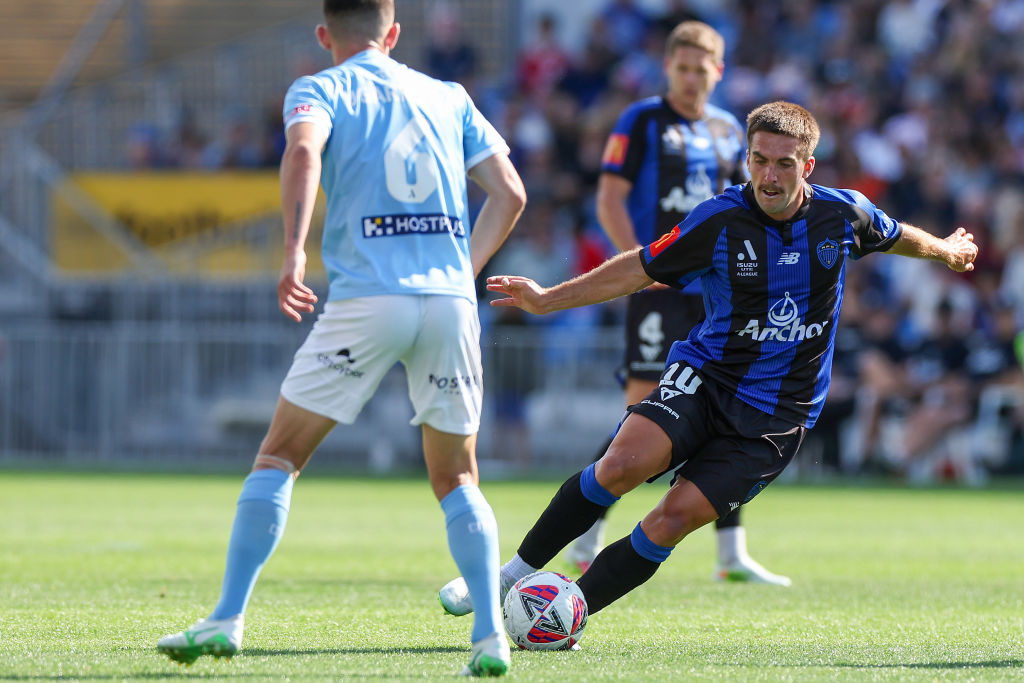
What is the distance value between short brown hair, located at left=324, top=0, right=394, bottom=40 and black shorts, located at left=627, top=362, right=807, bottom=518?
1.79 meters

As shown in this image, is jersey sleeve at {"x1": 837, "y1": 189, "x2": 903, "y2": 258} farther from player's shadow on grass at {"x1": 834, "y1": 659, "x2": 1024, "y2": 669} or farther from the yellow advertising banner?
the yellow advertising banner

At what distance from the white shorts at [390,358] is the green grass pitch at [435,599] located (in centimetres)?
88

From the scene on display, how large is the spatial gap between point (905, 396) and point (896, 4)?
7018mm

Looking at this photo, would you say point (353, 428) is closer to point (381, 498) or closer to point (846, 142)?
point (381, 498)

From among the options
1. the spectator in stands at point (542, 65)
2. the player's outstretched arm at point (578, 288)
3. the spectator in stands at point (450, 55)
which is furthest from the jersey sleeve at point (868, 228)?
the spectator in stands at point (450, 55)

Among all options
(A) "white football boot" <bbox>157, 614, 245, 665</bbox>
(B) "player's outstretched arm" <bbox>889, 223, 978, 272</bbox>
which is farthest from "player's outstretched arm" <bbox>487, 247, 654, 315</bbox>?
(A) "white football boot" <bbox>157, 614, 245, 665</bbox>

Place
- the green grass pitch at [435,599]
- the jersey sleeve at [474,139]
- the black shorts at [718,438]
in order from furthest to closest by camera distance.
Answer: the black shorts at [718,438] < the jersey sleeve at [474,139] < the green grass pitch at [435,599]

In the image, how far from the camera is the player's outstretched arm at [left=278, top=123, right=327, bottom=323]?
452cm

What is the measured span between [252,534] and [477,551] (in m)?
0.73

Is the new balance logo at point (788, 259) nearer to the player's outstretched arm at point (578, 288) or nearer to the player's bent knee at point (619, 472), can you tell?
the player's outstretched arm at point (578, 288)

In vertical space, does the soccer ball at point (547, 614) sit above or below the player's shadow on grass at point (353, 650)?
above

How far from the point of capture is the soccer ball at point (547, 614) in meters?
5.58

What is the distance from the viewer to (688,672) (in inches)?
198

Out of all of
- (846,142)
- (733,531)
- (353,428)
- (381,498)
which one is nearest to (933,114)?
(846,142)
